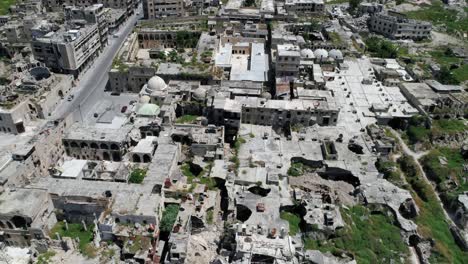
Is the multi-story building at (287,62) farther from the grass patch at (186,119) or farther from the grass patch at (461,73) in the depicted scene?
the grass patch at (461,73)

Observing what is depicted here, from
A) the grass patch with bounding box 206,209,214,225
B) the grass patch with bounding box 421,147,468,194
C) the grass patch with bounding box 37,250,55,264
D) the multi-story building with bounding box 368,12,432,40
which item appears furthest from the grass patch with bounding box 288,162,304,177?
the multi-story building with bounding box 368,12,432,40

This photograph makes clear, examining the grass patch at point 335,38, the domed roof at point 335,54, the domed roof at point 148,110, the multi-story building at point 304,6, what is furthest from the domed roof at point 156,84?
the multi-story building at point 304,6

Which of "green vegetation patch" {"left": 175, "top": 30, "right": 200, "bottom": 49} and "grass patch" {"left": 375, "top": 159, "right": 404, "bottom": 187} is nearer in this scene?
"grass patch" {"left": 375, "top": 159, "right": 404, "bottom": 187}

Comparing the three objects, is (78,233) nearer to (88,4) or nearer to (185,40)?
(185,40)

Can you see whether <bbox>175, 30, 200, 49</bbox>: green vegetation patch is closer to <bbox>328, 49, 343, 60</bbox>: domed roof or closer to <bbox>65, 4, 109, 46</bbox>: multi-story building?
<bbox>65, 4, 109, 46</bbox>: multi-story building

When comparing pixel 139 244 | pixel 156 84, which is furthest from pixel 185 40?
pixel 139 244
